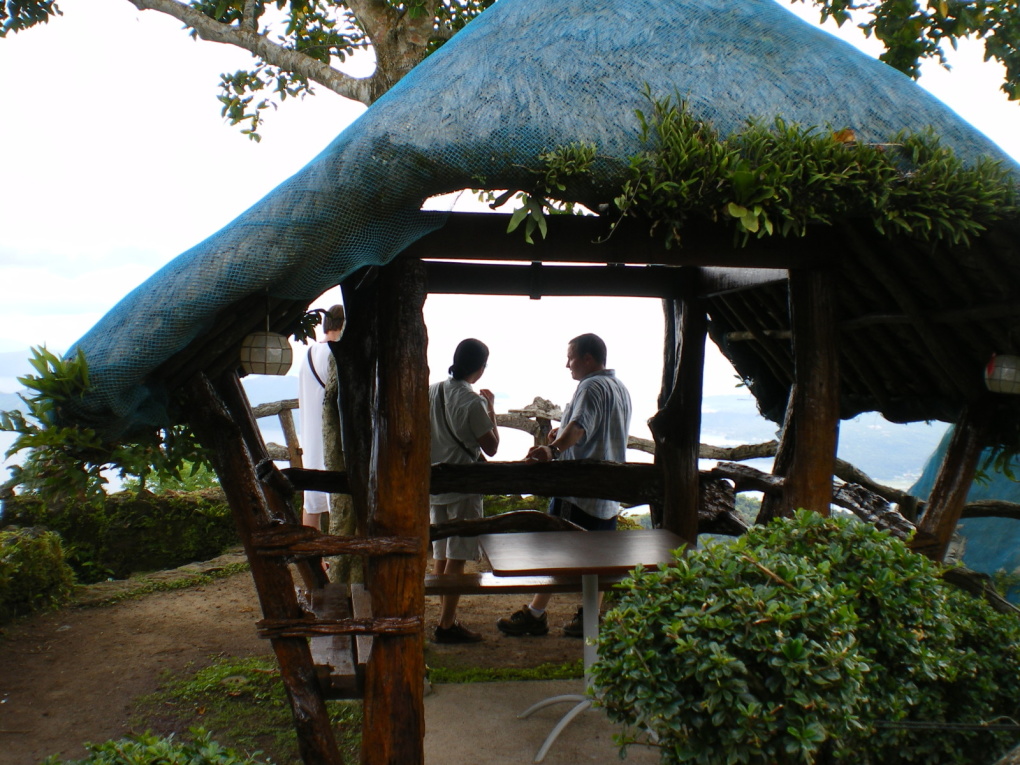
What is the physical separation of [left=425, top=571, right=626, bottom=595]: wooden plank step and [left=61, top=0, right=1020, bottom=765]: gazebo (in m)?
0.59

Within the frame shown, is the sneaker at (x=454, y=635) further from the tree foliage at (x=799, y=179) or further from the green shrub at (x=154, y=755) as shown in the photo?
the tree foliage at (x=799, y=179)

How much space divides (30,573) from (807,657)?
5836 mm

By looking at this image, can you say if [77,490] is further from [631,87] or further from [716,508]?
[716,508]

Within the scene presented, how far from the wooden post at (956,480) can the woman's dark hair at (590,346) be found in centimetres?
209

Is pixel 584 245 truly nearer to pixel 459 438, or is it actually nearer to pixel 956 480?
pixel 459 438

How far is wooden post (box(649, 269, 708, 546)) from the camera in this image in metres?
5.37

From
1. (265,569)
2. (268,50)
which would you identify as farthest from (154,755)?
(268,50)

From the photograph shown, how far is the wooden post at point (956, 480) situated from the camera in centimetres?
481

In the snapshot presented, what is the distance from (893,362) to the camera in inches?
210

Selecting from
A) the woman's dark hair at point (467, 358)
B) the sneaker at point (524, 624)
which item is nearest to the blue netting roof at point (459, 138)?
the woman's dark hair at point (467, 358)

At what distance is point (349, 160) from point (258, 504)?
1.47 meters

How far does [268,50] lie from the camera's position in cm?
648

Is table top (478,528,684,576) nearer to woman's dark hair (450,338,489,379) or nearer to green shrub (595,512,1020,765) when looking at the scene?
green shrub (595,512,1020,765)

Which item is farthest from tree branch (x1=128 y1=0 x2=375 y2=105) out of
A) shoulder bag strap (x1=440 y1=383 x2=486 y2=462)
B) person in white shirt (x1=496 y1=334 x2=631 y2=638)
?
person in white shirt (x1=496 y1=334 x2=631 y2=638)
